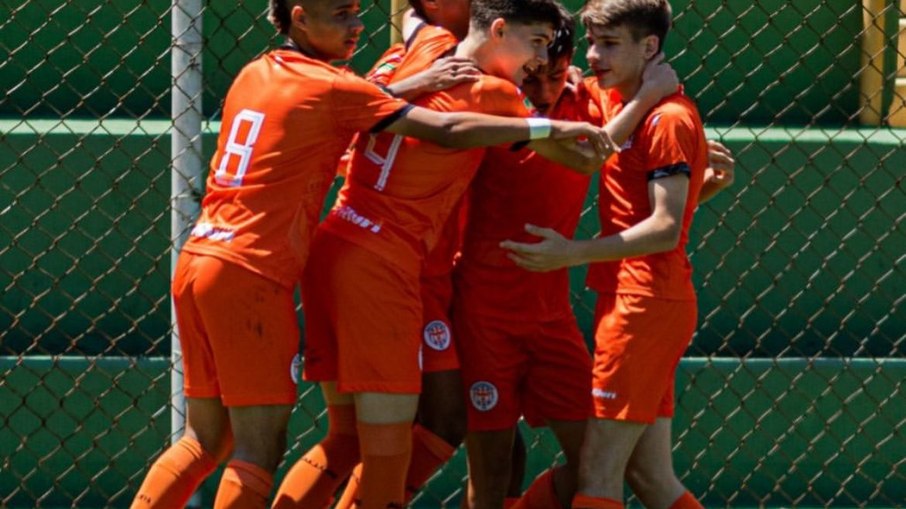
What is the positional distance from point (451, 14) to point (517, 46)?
332mm

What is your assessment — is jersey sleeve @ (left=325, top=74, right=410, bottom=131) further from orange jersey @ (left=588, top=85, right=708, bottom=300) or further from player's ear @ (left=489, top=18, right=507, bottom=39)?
orange jersey @ (left=588, top=85, right=708, bottom=300)

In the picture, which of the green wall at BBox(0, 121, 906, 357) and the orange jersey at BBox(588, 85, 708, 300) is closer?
the orange jersey at BBox(588, 85, 708, 300)

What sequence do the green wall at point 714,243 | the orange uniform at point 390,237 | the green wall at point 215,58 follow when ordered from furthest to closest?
the green wall at point 215,58
the green wall at point 714,243
the orange uniform at point 390,237

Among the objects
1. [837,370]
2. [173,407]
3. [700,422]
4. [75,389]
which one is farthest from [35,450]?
[837,370]

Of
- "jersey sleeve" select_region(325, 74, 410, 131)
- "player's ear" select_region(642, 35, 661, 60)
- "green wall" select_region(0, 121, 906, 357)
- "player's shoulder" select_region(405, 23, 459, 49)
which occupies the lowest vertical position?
"green wall" select_region(0, 121, 906, 357)

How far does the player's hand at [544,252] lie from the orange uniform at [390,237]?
0.81ft

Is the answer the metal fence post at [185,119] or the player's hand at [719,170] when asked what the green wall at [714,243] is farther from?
the player's hand at [719,170]

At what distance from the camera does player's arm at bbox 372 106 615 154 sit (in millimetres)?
4484

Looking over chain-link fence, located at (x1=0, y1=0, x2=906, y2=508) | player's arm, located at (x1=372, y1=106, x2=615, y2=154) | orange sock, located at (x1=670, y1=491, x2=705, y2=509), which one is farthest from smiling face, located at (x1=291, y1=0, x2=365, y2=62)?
orange sock, located at (x1=670, y1=491, x2=705, y2=509)

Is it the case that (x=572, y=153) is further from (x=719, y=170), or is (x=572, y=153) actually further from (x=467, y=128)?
(x=719, y=170)

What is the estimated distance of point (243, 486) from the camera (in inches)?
180

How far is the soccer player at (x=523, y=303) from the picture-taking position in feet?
16.2

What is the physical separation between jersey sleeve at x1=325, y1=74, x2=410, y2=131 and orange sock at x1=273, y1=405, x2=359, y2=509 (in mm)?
894

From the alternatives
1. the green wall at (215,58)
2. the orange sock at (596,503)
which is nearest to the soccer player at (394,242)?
the orange sock at (596,503)
